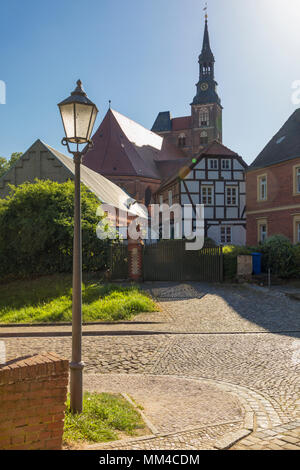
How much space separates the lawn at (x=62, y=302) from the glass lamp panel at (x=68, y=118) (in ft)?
22.0

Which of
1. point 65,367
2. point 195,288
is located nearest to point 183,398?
point 65,367

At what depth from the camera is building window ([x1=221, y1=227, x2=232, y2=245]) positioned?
102 feet

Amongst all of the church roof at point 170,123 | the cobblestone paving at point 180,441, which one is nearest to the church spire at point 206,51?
the church roof at point 170,123

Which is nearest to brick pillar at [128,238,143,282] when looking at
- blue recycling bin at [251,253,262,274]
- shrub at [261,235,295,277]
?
blue recycling bin at [251,253,262,274]

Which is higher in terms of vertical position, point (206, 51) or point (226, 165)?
point (206, 51)

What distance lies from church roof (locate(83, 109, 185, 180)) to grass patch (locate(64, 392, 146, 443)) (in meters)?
39.3

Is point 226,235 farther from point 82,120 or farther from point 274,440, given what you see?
point 274,440

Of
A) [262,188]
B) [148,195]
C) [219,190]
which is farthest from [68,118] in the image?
[148,195]

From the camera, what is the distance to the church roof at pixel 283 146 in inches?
976

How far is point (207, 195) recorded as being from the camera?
31.5 m

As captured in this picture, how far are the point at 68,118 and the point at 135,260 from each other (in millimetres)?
Result: 12255

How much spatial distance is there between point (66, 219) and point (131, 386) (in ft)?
37.1
